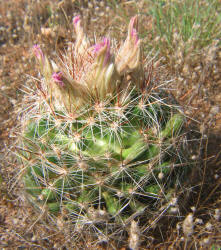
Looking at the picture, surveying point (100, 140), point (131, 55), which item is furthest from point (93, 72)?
point (100, 140)

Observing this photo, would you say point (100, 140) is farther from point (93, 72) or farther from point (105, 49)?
point (105, 49)

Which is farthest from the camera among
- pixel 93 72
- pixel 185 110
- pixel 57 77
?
pixel 185 110

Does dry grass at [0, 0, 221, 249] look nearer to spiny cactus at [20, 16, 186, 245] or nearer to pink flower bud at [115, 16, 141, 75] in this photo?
spiny cactus at [20, 16, 186, 245]

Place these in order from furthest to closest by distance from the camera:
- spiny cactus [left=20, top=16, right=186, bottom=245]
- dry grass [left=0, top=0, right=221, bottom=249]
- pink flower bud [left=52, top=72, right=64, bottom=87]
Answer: dry grass [left=0, top=0, right=221, bottom=249], spiny cactus [left=20, top=16, right=186, bottom=245], pink flower bud [left=52, top=72, right=64, bottom=87]

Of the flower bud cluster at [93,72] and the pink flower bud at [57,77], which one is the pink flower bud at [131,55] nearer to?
the flower bud cluster at [93,72]

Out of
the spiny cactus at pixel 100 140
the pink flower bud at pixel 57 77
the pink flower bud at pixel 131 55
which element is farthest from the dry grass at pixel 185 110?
the pink flower bud at pixel 57 77

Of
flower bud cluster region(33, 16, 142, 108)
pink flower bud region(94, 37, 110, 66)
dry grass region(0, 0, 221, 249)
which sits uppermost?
pink flower bud region(94, 37, 110, 66)

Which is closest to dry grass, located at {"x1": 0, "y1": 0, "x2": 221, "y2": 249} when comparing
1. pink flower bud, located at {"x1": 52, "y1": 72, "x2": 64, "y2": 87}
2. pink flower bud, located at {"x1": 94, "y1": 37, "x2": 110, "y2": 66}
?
pink flower bud, located at {"x1": 94, "y1": 37, "x2": 110, "y2": 66}

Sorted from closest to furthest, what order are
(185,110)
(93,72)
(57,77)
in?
(57,77), (93,72), (185,110)
